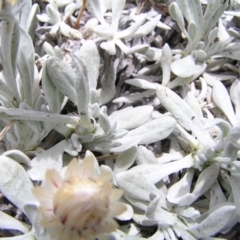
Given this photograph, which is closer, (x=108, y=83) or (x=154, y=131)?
(x=154, y=131)

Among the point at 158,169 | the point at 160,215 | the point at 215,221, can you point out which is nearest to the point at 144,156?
the point at 158,169

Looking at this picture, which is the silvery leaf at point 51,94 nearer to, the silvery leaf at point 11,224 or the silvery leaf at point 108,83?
the silvery leaf at point 108,83

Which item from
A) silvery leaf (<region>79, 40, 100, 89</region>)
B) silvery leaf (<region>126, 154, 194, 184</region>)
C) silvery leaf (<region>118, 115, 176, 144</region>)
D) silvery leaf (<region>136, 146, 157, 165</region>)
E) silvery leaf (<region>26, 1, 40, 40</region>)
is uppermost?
silvery leaf (<region>26, 1, 40, 40</region>)

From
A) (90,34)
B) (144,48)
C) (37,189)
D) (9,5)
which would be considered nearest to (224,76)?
(144,48)

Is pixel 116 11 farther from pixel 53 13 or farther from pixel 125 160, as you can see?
pixel 125 160

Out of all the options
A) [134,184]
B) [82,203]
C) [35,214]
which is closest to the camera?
[82,203]

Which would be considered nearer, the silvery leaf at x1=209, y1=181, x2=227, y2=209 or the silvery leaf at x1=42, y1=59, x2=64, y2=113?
the silvery leaf at x1=42, y1=59, x2=64, y2=113

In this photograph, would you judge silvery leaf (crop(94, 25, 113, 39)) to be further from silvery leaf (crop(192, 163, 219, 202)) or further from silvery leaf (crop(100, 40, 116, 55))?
silvery leaf (crop(192, 163, 219, 202))

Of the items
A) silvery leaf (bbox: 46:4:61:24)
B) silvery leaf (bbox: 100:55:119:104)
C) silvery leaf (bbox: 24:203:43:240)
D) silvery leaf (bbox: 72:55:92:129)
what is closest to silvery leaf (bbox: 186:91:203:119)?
silvery leaf (bbox: 100:55:119:104)
